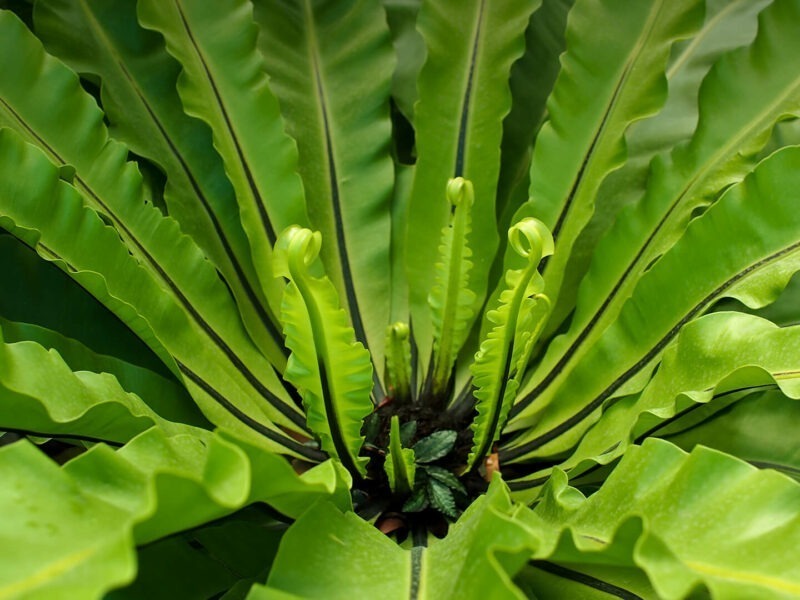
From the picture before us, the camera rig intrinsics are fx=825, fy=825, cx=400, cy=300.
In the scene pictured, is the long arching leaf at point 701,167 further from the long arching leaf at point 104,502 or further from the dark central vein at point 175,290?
the long arching leaf at point 104,502

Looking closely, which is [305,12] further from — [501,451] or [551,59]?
[501,451]

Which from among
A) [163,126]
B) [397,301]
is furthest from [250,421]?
[163,126]

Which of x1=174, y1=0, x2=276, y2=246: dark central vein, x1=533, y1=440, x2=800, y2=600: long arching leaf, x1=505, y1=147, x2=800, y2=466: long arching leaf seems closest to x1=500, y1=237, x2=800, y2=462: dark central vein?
x1=505, y1=147, x2=800, y2=466: long arching leaf

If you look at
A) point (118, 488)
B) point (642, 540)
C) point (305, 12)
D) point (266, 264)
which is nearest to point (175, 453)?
point (118, 488)

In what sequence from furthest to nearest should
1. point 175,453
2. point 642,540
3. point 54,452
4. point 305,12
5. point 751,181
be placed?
point 305,12 → point 54,452 → point 751,181 → point 175,453 → point 642,540

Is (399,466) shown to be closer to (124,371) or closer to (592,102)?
(124,371)

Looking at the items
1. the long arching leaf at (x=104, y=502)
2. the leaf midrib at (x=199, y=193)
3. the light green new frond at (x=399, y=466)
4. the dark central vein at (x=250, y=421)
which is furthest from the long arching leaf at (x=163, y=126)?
the long arching leaf at (x=104, y=502)

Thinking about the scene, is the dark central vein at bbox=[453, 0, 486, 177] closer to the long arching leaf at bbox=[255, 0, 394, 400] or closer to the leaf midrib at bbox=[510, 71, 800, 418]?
the long arching leaf at bbox=[255, 0, 394, 400]
